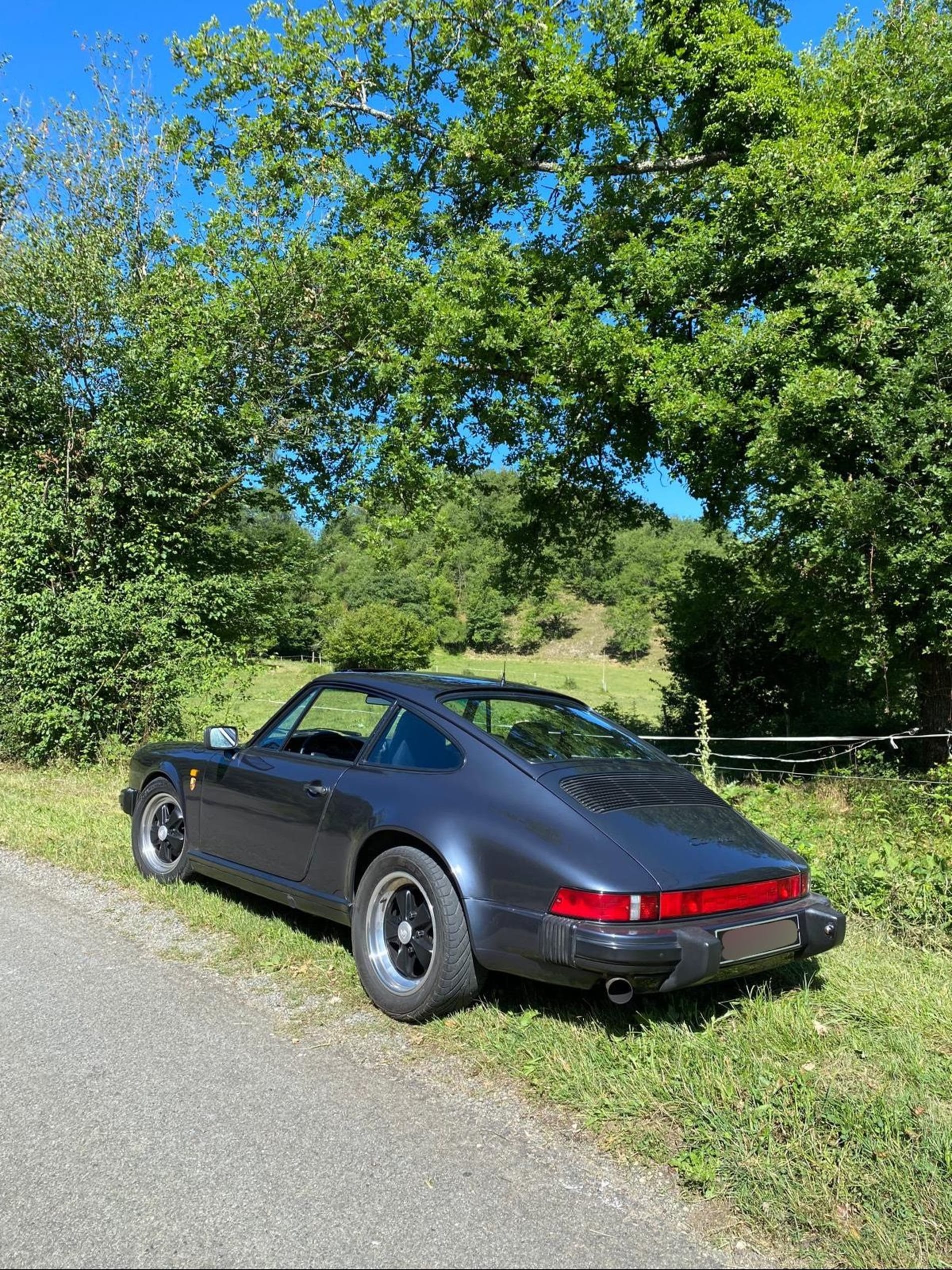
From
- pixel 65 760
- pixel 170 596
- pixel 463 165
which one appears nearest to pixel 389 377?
pixel 463 165

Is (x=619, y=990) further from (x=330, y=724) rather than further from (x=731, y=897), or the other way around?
(x=330, y=724)

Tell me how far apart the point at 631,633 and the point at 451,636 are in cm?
1810

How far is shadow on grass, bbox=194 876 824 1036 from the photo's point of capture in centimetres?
380

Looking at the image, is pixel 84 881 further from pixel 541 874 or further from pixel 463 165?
pixel 463 165

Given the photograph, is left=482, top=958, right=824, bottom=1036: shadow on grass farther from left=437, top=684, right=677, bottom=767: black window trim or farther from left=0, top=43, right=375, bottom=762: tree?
left=0, top=43, right=375, bottom=762: tree

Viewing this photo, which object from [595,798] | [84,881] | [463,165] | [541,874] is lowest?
[84,881]

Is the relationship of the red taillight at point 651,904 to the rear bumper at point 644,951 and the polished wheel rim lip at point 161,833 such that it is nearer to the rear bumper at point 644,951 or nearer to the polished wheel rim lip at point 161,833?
Answer: the rear bumper at point 644,951

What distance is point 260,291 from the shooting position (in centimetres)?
1474

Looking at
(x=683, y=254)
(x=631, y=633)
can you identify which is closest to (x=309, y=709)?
(x=683, y=254)

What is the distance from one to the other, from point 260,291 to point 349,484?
3.54 m

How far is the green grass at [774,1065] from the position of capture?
258cm

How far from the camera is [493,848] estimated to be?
3.70m

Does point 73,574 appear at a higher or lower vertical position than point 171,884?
higher

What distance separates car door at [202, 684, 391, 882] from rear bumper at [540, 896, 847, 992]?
1644 mm
